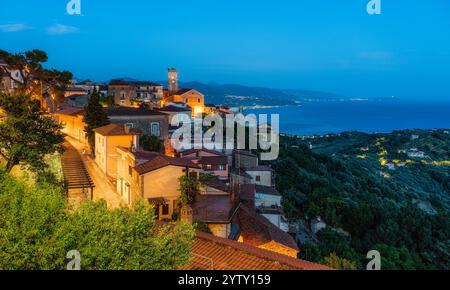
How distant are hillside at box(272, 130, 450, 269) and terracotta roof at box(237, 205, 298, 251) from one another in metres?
5.07

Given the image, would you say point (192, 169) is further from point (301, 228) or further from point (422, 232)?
point (422, 232)

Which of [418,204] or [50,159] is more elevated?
[50,159]

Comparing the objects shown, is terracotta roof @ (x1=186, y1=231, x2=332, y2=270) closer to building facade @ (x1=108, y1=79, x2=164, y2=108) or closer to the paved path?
the paved path

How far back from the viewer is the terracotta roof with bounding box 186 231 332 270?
1364cm

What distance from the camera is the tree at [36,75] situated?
38.8 meters

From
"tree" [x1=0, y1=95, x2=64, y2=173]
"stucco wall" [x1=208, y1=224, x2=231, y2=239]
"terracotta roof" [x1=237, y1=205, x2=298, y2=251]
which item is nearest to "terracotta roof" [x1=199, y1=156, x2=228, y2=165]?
"terracotta roof" [x1=237, y1=205, x2=298, y2=251]

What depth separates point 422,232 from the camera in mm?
41000

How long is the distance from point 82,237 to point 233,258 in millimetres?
6238

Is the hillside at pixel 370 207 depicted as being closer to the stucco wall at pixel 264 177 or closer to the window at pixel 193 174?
the stucco wall at pixel 264 177

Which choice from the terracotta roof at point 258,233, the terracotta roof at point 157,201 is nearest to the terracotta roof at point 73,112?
the terracotta roof at point 157,201

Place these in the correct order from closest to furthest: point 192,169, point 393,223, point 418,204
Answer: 1. point 192,169
2. point 393,223
3. point 418,204

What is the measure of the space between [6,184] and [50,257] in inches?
169

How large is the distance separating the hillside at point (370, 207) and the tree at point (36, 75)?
22.6 metres

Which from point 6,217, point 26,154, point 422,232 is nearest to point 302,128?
point 422,232
